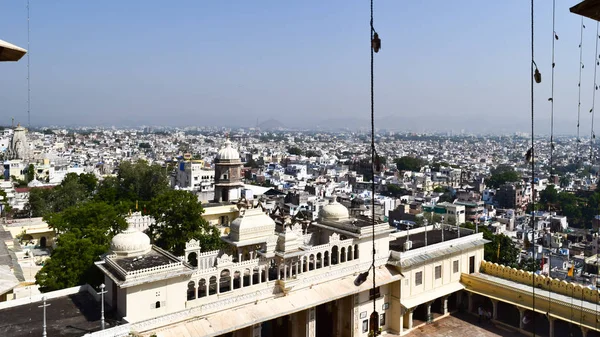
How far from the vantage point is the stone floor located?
20.2 m

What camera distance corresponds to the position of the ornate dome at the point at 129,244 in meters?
14.8

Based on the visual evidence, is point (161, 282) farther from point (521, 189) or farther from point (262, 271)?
point (521, 189)

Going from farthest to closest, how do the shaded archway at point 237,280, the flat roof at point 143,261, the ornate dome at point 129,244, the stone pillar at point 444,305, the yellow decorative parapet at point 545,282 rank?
the stone pillar at point 444,305 → the yellow decorative parapet at point 545,282 → the shaded archway at point 237,280 → the ornate dome at point 129,244 → the flat roof at point 143,261

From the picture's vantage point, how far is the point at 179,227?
23953 mm

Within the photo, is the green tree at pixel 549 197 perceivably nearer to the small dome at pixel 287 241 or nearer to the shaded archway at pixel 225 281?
the small dome at pixel 287 241

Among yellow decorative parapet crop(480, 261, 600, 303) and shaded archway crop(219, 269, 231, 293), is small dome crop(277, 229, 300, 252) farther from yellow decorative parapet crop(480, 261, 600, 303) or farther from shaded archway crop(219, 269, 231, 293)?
yellow decorative parapet crop(480, 261, 600, 303)

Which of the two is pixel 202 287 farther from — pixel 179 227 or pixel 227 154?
pixel 227 154

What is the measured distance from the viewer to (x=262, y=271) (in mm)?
17031

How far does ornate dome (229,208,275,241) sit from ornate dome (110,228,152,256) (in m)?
3.47

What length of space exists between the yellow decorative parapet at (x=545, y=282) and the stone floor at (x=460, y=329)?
7.67 feet

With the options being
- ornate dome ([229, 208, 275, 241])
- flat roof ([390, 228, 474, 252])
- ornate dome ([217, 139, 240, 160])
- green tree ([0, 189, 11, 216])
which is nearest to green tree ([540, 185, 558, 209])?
flat roof ([390, 228, 474, 252])

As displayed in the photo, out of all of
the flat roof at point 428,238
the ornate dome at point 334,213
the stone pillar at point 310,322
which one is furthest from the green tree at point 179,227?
the flat roof at point 428,238

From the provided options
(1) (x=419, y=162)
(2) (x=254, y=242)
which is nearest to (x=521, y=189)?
→ (1) (x=419, y=162)

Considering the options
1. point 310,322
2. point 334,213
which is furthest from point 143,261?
point 334,213
